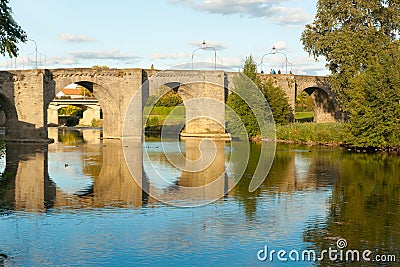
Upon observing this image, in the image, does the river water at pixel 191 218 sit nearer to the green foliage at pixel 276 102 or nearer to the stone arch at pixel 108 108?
the stone arch at pixel 108 108

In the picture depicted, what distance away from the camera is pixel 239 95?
2148 inches

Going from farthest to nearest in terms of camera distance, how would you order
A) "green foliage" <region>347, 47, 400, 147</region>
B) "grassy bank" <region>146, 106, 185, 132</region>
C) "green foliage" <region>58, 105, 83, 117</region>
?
"green foliage" <region>58, 105, 83, 117</region> → "grassy bank" <region>146, 106, 185, 132</region> → "green foliage" <region>347, 47, 400, 147</region>

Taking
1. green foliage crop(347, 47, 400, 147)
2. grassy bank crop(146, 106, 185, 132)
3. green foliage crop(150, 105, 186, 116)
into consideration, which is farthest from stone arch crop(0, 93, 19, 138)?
green foliage crop(150, 105, 186, 116)

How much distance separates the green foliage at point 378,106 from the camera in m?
38.2

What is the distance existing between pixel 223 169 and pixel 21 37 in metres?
17.6

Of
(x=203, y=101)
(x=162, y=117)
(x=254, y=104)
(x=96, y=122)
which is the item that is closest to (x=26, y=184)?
(x=254, y=104)

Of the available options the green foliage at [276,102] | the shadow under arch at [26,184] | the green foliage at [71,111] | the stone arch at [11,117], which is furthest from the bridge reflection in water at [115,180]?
the green foliage at [71,111]

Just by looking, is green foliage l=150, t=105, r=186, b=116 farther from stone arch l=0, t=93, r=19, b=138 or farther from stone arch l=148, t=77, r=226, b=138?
stone arch l=0, t=93, r=19, b=138

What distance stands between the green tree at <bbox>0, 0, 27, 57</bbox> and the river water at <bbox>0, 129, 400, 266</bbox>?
374cm

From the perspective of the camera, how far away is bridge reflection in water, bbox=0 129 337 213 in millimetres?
19203

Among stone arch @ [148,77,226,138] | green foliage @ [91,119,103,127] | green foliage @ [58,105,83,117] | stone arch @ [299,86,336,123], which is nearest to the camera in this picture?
stone arch @ [148,77,226,138]

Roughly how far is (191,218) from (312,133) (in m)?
33.6

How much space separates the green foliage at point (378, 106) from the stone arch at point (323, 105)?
25069mm

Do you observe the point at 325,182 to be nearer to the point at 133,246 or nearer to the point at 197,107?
the point at 133,246
